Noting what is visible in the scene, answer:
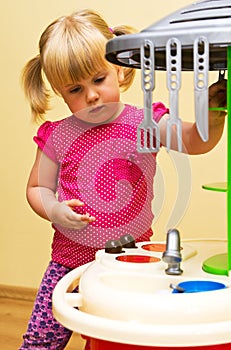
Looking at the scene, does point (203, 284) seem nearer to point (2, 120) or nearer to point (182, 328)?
point (182, 328)

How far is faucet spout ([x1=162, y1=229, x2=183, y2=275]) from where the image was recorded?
2.22 ft

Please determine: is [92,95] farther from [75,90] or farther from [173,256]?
[173,256]

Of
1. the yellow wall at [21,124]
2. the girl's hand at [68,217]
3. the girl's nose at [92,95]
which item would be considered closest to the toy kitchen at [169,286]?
the girl's hand at [68,217]

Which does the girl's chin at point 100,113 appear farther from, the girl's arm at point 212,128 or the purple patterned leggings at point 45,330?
the purple patterned leggings at point 45,330

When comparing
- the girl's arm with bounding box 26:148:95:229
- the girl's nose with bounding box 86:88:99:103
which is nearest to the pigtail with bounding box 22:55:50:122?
the girl's arm with bounding box 26:148:95:229

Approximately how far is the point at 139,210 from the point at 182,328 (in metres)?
0.44

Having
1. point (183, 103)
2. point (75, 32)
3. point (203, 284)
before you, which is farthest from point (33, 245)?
point (203, 284)

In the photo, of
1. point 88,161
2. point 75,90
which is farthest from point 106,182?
point 75,90

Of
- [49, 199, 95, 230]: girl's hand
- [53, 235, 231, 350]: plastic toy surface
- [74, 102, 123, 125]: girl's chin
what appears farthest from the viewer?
[74, 102, 123, 125]: girl's chin

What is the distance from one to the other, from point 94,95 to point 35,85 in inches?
9.5

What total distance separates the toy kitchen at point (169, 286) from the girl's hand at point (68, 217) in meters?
0.16

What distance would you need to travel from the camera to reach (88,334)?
58 centimetres

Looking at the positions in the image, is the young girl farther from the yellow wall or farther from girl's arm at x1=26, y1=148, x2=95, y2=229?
the yellow wall

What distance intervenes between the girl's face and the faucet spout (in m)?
0.32
